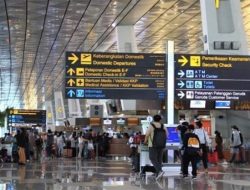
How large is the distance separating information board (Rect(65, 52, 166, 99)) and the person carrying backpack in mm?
3016

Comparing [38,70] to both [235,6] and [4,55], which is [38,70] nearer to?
[4,55]

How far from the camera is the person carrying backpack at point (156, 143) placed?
13.9 m

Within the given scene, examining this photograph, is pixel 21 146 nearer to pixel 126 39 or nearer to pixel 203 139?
pixel 203 139

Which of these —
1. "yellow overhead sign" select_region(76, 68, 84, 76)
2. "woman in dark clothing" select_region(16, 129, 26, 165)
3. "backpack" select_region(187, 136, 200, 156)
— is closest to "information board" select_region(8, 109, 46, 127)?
"woman in dark clothing" select_region(16, 129, 26, 165)

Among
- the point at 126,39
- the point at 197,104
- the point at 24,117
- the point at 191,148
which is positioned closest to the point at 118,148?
the point at 126,39

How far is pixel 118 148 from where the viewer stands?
37812 mm

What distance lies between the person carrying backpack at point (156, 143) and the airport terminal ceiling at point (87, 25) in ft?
37.7

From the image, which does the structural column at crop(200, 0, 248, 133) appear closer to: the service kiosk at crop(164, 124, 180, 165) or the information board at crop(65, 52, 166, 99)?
the information board at crop(65, 52, 166, 99)

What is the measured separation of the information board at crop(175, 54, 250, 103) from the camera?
1692cm

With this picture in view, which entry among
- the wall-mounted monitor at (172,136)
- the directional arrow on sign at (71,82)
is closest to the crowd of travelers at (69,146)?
the directional arrow on sign at (71,82)

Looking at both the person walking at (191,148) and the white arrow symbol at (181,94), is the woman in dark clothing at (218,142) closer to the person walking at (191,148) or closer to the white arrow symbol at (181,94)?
the white arrow symbol at (181,94)

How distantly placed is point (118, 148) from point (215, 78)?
21.4m

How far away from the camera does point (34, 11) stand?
25953mm

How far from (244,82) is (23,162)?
10026mm
